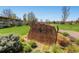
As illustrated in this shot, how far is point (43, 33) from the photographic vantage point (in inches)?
115

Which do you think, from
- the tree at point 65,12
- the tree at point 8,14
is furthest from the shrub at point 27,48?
the tree at point 65,12

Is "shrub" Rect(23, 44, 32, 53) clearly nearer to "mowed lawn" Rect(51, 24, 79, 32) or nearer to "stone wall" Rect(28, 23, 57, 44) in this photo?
"stone wall" Rect(28, 23, 57, 44)

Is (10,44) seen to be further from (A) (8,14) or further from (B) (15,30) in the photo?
(A) (8,14)

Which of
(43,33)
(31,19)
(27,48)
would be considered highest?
(31,19)

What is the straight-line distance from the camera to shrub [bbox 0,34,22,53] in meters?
2.84

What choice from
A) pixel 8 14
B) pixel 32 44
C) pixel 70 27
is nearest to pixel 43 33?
pixel 32 44

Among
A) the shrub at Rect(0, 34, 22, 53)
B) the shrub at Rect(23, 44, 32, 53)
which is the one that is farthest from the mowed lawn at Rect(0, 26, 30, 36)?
the shrub at Rect(23, 44, 32, 53)

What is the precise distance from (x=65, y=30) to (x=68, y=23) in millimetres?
97

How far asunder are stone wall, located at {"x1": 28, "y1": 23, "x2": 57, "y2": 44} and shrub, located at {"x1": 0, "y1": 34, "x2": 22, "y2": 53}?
168 millimetres

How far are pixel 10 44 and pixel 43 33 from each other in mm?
417
